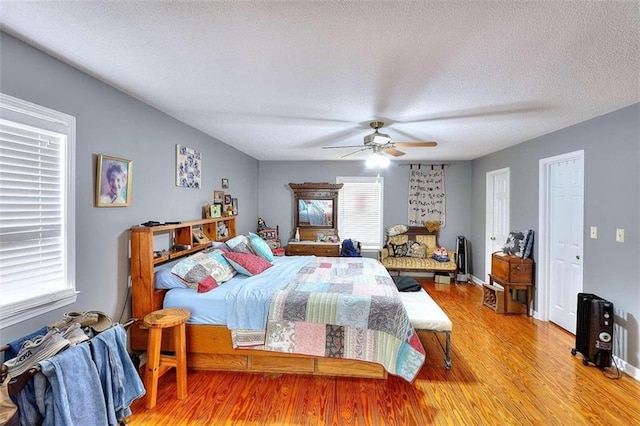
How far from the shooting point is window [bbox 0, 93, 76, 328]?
5.27 ft

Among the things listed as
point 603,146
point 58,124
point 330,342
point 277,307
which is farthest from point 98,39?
point 603,146

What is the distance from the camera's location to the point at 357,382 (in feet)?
7.86

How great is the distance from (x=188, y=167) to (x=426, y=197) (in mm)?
Answer: 4486

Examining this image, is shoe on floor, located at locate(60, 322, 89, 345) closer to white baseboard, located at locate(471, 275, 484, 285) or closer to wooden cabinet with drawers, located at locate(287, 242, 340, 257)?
wooden cabinet with drawers, located at locate(287, 242, 340, 257)

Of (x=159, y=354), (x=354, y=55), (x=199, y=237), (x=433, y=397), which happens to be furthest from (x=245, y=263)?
(x=354, y=55)

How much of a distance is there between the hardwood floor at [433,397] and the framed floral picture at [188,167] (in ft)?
6.44

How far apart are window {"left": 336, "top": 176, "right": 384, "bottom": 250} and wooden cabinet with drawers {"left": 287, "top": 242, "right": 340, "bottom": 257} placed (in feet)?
2.24

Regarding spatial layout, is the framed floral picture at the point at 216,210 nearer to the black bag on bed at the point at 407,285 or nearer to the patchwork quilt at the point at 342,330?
the patchwork quilt at the point at 342,330

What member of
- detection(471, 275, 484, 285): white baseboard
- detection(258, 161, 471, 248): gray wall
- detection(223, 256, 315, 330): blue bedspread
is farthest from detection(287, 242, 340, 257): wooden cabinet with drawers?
detection(223, 256, 315, 330): blue bedspread

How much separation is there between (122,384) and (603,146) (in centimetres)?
445

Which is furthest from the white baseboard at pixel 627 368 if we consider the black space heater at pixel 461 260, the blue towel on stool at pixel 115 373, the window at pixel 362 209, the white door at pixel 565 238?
the blue towel on stool at pixel 115 373

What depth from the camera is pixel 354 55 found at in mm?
1744

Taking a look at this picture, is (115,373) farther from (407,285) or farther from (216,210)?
(407,285)

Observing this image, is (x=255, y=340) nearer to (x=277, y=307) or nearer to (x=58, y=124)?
(x=277, y=307)
